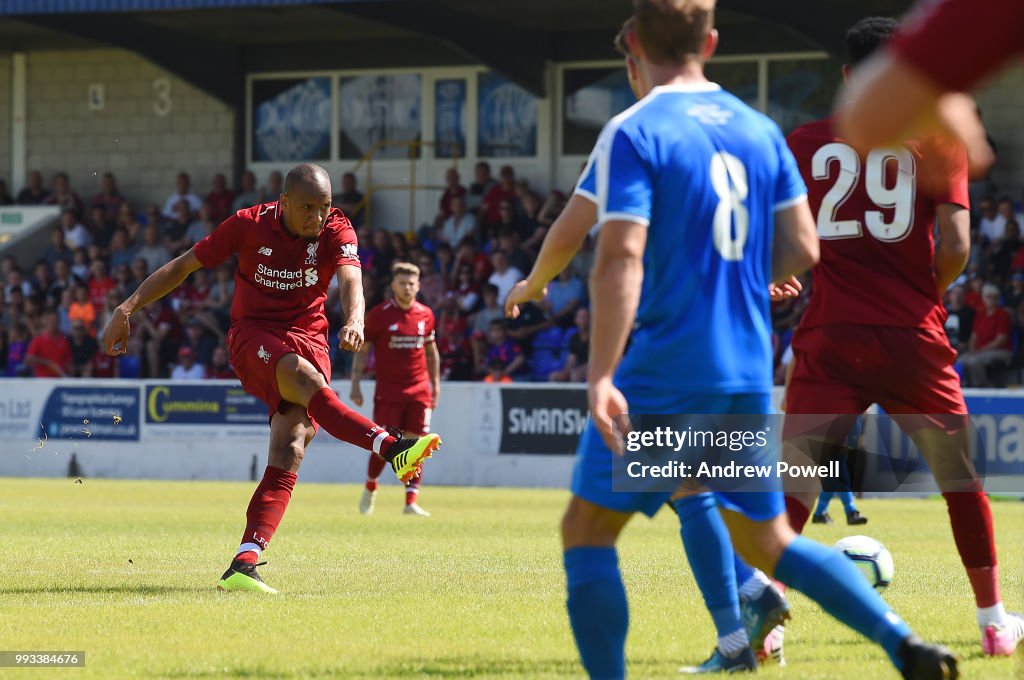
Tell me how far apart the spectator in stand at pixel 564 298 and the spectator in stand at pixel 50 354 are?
317 inches

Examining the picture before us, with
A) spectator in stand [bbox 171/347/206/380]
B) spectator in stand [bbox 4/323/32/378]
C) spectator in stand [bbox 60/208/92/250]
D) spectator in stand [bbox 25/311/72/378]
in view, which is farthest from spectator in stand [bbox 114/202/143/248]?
spectator in stand [bbox 171/347/206/380]

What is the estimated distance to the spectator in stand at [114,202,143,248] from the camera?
1156 inches

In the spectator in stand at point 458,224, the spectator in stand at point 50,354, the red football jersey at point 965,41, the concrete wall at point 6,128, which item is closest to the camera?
the red football jersey at point 965,41

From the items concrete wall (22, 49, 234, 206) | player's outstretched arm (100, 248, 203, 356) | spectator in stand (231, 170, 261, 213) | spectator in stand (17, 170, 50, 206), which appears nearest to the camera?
player's outstretched arm (100, 248, 203, 356)

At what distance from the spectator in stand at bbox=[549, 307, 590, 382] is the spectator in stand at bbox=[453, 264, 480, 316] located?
2149mm

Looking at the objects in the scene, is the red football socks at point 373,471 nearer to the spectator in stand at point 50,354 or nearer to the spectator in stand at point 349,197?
the spectator in stand at point 50,354

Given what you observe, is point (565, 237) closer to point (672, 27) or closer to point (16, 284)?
point (672, 27)

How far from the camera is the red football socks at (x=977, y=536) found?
20.2 ft

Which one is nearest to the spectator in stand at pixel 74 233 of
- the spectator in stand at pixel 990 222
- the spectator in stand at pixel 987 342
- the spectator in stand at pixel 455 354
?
the spectator in stand at pixel 455 354

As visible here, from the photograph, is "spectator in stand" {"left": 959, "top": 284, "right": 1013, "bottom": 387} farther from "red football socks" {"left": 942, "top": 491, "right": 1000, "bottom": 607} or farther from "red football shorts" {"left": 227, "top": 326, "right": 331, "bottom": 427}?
"red football socks" {"left": 942, "top": 491, "right": 1000, "bottom": 607}

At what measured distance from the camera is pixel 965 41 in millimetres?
2867

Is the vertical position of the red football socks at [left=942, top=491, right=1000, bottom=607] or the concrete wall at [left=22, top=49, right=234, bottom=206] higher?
the concrete wall at [left=22, top=49, right=234, bottom=206]

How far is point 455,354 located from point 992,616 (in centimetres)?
1816

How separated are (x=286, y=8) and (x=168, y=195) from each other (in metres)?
5.54
